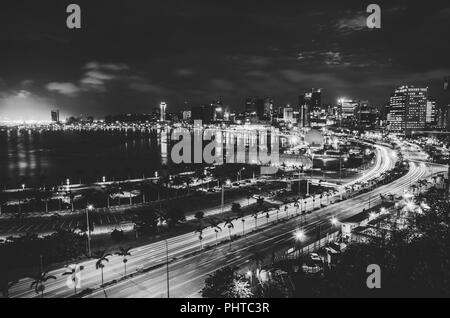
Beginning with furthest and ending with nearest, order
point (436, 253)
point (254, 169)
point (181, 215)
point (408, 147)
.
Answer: point (408, 147), point (254, 169), point (181, 215), point (436, 253)

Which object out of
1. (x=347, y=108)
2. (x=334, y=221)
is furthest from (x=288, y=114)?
(x=334, y=221)

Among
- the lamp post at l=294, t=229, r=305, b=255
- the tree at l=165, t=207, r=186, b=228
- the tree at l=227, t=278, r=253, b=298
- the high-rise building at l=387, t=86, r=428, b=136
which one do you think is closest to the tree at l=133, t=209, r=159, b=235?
the tree at l=165, t=207, r=186, b=228

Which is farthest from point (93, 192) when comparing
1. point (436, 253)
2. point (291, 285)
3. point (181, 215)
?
point (436, 253)

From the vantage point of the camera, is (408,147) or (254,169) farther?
(408,147)

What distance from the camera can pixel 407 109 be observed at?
5039 inches

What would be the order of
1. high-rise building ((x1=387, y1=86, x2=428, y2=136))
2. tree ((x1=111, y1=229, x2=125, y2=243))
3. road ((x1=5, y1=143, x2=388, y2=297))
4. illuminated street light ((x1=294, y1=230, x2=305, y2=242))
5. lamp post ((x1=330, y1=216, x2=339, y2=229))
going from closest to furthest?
road ((x1=5, y1=143, x2=388, y2=297)), illuminated street light ((x1=294, y1=230, x2=305, y2=242)), tree ((x1=111, y1=229, x2=125, y2=243)), lamp post ((x1=330, y1=216, x2=339, y2=229)), high-rise building ((x1=387, y1=86, x2=428, y2=136))

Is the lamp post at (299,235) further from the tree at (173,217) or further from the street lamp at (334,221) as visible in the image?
the tree at (173,217)

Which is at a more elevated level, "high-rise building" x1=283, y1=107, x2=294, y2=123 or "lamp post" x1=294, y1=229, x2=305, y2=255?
"high-rise building" x1=283, y1=107, x2=294, y2=123

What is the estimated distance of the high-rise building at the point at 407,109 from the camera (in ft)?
416

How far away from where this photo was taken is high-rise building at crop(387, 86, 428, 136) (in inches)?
4990

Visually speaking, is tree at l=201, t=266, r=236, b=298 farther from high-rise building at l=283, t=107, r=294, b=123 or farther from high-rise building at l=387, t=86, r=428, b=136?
high-rise building at l=283, t=107, r=294, b=123

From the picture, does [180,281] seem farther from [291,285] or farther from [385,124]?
[385,124]
